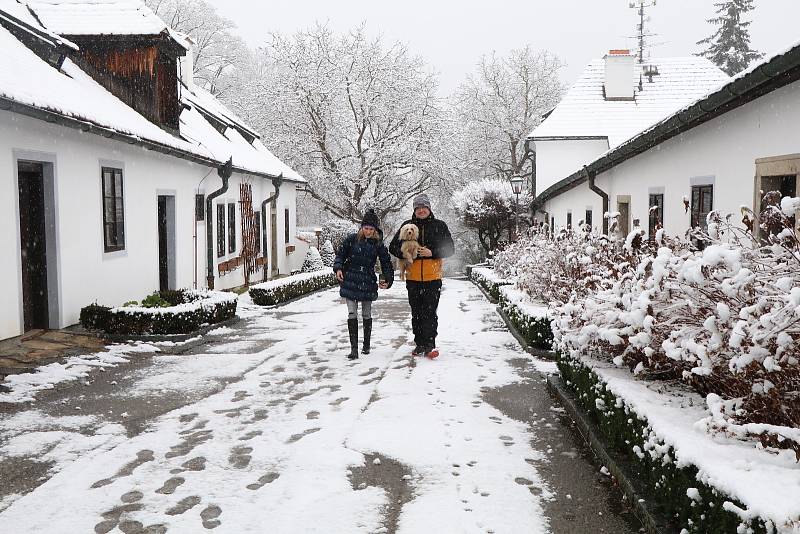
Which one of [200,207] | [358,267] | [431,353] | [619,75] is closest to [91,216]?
[358,267]

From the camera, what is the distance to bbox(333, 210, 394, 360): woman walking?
8.38 m

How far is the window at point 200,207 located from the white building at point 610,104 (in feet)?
47.8

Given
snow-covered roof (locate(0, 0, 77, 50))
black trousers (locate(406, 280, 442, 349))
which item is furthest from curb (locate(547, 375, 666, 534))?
snow-covered roof (locate(0, 0, 77, 50))

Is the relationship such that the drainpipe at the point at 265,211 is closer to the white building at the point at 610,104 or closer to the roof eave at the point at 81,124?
the roof eave at the point at 81,124

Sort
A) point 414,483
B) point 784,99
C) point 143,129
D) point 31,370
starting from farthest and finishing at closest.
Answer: point 143,129
point 31,370
point 784,99
point 414,483

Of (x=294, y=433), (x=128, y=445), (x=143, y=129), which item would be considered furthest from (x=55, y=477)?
(x=143, y=129)

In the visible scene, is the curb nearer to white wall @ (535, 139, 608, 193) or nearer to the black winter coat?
the black winter coat

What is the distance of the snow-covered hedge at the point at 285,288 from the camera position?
1511 cm

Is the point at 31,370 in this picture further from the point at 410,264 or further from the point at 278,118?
the point at 278,118

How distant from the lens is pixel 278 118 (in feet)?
113

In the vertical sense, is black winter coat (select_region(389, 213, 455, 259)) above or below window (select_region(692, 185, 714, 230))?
below

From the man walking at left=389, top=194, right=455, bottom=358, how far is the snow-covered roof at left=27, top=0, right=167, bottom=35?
8.23 m

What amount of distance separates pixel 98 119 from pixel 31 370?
420 cm

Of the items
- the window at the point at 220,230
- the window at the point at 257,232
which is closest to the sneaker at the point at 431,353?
the window at the point at 220,230
